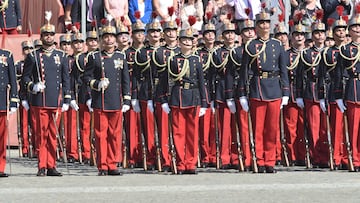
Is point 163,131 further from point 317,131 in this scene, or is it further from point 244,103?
point 317,131

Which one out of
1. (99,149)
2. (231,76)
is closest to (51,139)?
(99,149)

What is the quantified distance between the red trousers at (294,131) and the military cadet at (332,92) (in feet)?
3.47

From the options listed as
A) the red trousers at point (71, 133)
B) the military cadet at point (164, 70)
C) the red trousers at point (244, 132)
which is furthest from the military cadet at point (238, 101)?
Result: the red trousers at point (71, 133)

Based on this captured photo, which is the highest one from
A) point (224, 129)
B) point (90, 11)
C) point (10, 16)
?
point (90, 11)

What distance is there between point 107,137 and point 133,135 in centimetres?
197

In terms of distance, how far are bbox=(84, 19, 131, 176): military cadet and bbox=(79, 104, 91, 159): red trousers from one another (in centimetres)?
342

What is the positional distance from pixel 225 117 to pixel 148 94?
128cm

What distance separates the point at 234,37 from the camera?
18.3m

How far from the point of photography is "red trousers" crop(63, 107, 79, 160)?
66.8ft

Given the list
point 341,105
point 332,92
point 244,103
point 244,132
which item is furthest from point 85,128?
point 341,105

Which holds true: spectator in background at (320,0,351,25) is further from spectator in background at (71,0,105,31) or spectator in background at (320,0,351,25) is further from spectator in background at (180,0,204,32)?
spectator in background at (71,0,105,31)

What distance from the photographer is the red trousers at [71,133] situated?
66.8ft

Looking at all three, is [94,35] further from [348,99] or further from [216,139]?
[348,99]

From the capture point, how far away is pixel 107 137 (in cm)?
1662
